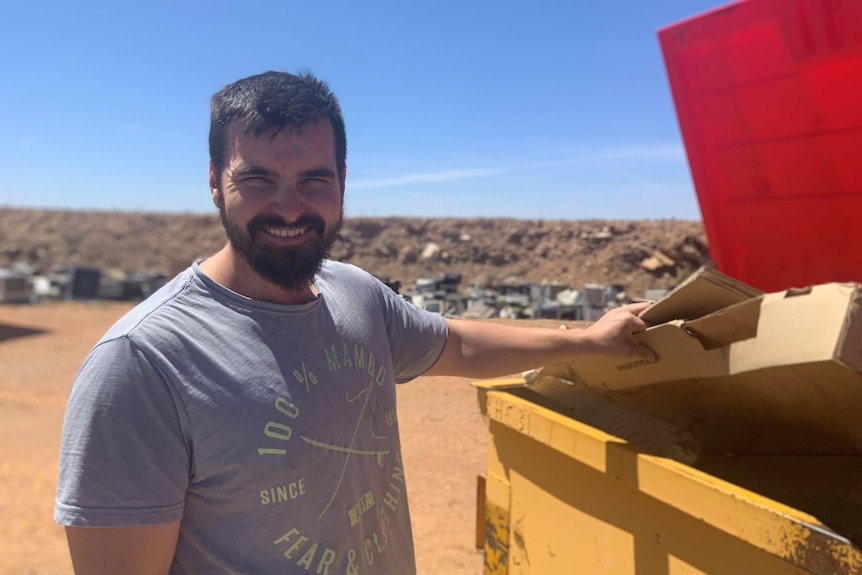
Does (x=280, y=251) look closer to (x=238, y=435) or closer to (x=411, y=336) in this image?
(x=238, y=435)

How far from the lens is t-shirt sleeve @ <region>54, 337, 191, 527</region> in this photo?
101 cm

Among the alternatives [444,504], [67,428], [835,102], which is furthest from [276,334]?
[444,504]

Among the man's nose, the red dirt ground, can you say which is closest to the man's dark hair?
the man's nose

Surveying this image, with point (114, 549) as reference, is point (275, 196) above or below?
above

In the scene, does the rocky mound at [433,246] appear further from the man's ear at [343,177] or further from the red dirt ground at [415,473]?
the man's ear at [343,177]

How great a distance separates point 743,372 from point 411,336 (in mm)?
822

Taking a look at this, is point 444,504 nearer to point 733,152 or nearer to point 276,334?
point 733,152

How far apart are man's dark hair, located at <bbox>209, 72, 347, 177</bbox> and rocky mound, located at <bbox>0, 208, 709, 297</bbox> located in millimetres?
1655

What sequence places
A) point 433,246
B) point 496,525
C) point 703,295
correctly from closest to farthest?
point 703,295 → point 496,525 → point 433,246

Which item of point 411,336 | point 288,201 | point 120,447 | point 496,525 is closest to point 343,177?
point 288,201

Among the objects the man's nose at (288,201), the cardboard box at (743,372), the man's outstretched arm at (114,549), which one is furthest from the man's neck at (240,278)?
the cardboard box at (743,372)

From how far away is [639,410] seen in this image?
1880 millimetres

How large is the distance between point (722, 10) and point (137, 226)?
29.7 meters

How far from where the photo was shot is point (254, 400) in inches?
45.8
